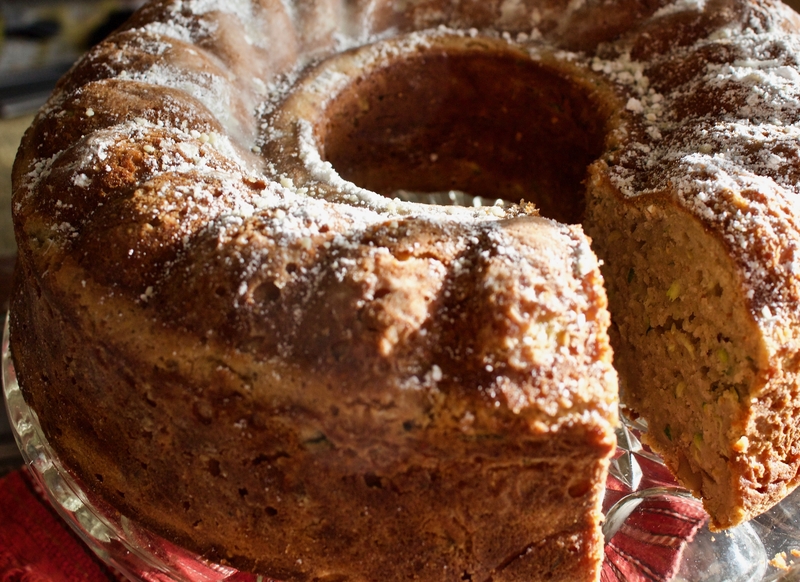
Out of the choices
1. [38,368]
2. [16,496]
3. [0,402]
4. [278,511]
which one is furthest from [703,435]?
[0,402]

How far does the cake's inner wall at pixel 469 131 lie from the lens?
2.45 m

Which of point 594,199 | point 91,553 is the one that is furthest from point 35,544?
point 594,199

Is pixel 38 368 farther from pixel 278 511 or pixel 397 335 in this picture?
pixel 397 335

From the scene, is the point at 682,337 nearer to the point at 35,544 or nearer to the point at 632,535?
the point at 632,535

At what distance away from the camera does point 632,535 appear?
1933mm

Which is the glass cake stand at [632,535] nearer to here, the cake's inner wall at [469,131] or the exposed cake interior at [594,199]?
the exposed cake interior at [594,199]

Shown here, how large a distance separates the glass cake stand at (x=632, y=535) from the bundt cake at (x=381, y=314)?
6 centimetres

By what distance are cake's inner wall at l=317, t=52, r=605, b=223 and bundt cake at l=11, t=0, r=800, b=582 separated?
154 mm

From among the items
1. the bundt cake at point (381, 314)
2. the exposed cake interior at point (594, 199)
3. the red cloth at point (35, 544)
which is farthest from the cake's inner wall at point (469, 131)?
the red cloth at point (35, 544)

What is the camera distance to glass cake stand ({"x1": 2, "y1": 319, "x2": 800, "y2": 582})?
1.78m

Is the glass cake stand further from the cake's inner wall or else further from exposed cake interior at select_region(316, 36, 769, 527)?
the cake's inner wall

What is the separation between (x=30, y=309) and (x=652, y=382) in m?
1.55

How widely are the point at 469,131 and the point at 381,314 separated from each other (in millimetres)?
1422

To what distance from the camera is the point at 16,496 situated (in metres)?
2.38
